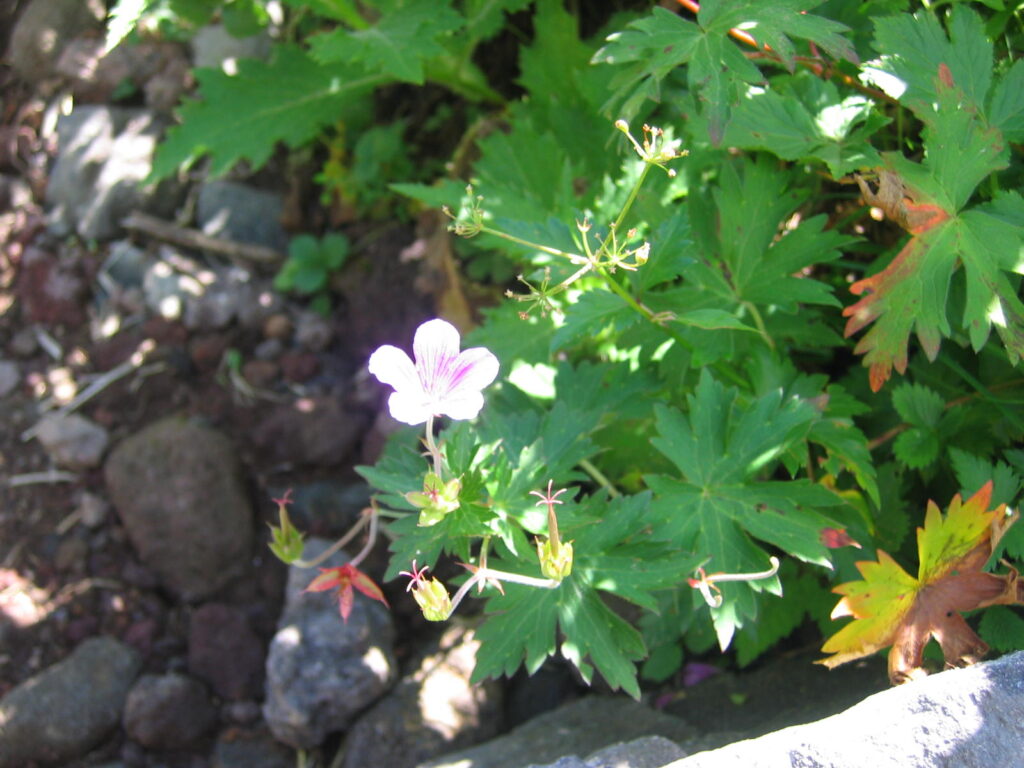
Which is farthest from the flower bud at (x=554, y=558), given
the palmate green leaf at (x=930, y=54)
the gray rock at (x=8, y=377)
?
the gray rock at (x=8, y=377)

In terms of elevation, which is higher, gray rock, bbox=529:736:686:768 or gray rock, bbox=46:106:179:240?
gray rock, bbox=46:106:179:240

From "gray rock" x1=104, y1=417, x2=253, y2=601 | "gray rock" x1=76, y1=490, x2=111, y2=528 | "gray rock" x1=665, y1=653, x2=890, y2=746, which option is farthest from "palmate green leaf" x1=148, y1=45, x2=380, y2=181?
"gray rock" x1=665, y1=653, x2=890, y2=746

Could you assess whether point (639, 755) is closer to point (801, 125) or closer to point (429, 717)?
point (429, 717)

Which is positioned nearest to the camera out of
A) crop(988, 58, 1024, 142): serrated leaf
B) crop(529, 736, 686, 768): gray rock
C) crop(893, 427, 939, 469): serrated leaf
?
crop(529, 736, 686, 768): gray rock

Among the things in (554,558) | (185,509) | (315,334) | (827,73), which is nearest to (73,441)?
(185,509)

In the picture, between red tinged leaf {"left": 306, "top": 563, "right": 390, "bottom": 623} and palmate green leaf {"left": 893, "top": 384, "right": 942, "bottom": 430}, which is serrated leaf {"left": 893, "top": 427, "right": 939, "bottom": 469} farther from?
red tinged leaf {"left": 306, "top": 563, "right": 390, "bottom": 623}

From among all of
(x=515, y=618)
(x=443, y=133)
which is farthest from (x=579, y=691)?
(x=443, y=133)

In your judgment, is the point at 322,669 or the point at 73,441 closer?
the point at 322,669
